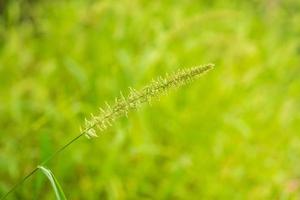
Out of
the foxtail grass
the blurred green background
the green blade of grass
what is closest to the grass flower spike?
the foxtail grass

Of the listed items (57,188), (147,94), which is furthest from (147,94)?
(57,188)

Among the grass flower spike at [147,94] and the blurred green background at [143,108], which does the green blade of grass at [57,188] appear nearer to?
the grass flower spike at [147,94]

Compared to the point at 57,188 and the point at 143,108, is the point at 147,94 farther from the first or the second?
the point at 143,108

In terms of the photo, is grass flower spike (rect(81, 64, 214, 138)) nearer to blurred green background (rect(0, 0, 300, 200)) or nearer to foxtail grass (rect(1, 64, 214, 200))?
foxtail grass (rect(1, 64, 214, 200))

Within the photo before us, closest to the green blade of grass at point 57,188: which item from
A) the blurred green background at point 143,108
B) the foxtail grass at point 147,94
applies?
the foxtail grass at point 147,94

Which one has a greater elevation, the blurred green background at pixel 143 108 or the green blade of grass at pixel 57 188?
the blurred green background at pixel 143 108

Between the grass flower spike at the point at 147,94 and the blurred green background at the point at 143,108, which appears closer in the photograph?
the grass flower spike at the point at 147,94

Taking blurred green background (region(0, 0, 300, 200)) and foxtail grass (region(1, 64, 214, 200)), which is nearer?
foxtail grass (region(1, 64, 214, 200))

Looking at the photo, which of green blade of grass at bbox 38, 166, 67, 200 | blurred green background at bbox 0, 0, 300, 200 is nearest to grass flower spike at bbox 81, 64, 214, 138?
green blade of grass at bbox 38, 166, 67, 200

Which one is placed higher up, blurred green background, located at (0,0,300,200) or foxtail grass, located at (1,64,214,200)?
blurred green background, located at (0,0,300,200)
